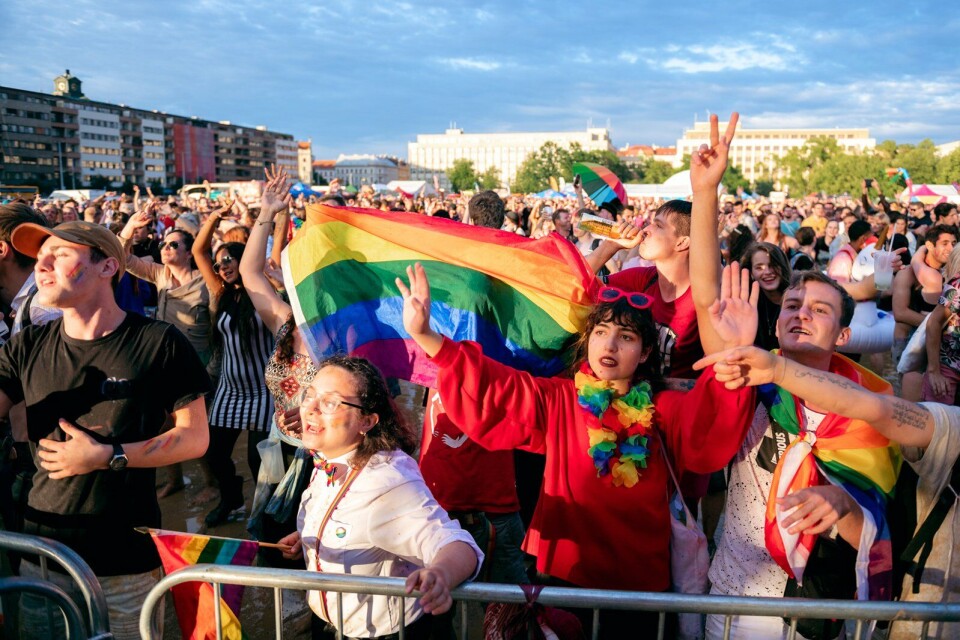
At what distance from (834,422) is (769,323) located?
1.88m

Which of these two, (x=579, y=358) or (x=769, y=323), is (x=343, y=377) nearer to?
(x=579, y=358)

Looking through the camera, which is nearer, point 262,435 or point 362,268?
point 362,268

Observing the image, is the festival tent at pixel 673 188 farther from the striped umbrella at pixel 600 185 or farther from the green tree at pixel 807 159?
the green tree at pixel 807 159

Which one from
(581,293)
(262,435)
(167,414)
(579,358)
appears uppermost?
(581,293)

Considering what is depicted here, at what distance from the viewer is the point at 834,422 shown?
7.64 feet

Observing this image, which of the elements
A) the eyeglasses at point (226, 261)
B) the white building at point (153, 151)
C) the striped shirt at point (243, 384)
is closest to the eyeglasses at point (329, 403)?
the striped shirt at point (243, 384)

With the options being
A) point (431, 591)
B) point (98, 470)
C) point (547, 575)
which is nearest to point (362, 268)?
point (98, 470)

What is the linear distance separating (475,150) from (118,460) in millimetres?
182279

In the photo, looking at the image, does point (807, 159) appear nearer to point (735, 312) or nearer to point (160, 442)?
point (735, 312)

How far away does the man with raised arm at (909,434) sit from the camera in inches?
83.4

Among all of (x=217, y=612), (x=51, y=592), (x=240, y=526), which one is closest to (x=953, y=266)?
(x=217, y=612)

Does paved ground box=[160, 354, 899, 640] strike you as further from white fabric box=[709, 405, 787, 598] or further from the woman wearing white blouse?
white fabric box=[709, 405, 787, 598]

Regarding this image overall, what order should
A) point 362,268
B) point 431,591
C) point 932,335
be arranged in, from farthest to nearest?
point 932,335 < point 362,268 < point 431,591

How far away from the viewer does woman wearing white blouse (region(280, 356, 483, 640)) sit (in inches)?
87.0
